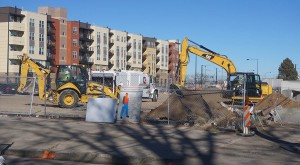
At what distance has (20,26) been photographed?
275ft

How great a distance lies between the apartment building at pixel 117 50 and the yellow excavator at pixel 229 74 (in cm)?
7818

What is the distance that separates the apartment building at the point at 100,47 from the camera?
10569 centimetres

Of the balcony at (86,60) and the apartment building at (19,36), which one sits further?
the balcony at (86,60)

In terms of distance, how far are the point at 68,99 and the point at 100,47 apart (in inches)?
3255

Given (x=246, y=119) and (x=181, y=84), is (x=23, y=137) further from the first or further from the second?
(x=181, y=84)

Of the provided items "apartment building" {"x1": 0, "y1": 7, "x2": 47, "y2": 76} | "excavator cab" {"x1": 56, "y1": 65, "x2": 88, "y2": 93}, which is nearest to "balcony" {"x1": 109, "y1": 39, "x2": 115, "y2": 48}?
"apartment building" {"x1": 0, "y1": 7, "x2": 47, "y2": 76}

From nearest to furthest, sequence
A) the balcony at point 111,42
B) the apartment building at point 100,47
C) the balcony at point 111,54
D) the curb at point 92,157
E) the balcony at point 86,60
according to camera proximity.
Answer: the curb at point 92,157
the balcony at point 86,60
the apartment building at point 100,47
the balcony at point 111,54
the balcony at point 111,42

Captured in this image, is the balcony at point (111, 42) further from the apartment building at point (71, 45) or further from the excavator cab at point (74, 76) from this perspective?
the excavator cab at point (74, 76)

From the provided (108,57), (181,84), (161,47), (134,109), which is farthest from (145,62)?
(134,109)

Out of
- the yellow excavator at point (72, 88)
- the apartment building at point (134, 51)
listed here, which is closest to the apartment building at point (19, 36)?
the apartment building at point (134, 51)

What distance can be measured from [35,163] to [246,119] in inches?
290

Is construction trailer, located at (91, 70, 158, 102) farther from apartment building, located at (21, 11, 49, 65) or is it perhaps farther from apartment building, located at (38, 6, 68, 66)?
apartment building, located at (38, 6, 68, 66)

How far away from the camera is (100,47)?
353 ft

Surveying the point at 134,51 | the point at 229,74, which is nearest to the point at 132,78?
the point at 229,74
